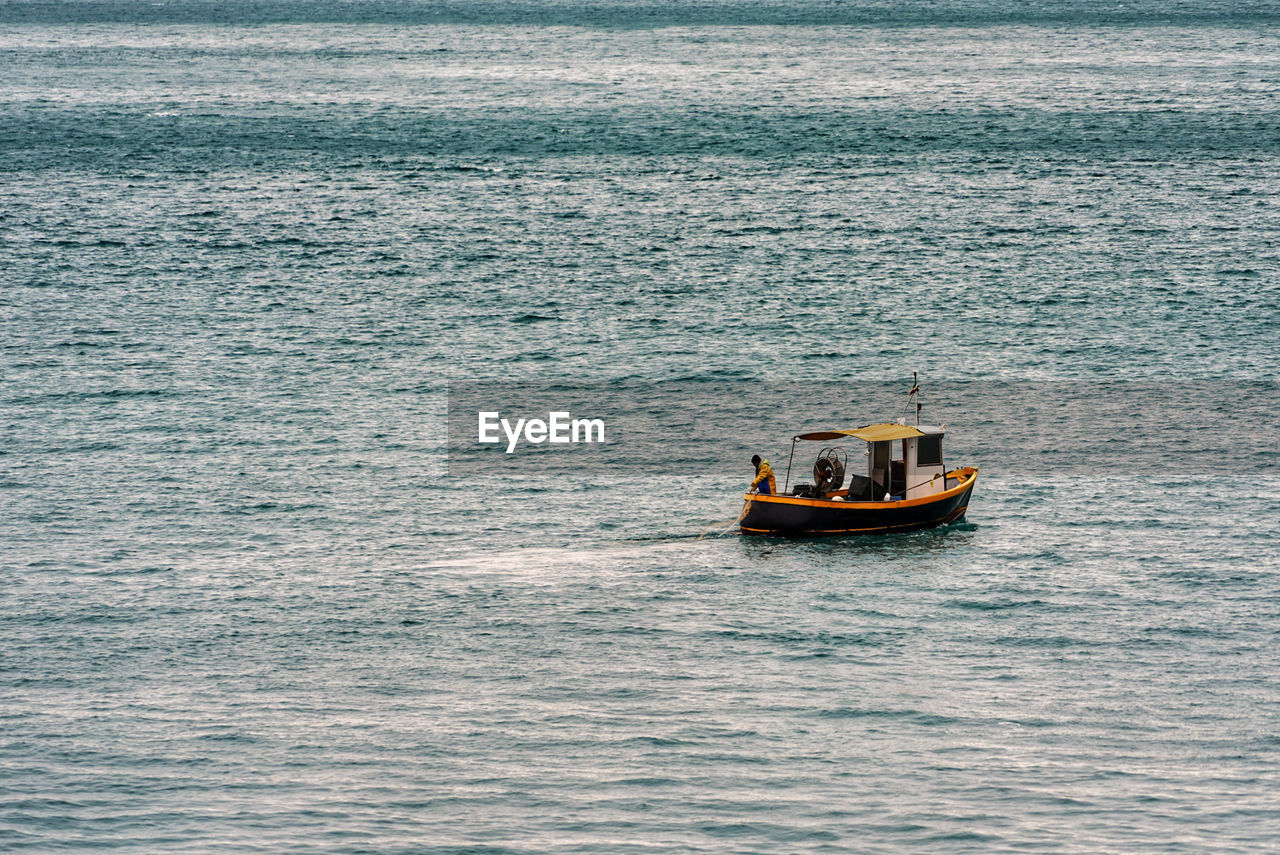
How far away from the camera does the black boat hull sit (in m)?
46.8

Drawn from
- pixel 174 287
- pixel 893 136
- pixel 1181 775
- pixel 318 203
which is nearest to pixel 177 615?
pixel 1181 775

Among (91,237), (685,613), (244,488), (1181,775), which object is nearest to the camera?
(1181,775)

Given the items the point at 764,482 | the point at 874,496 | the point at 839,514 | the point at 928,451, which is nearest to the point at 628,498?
the point at 764,482

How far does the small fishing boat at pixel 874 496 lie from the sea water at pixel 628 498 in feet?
4.35

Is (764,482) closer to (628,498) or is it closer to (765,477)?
(765,477)

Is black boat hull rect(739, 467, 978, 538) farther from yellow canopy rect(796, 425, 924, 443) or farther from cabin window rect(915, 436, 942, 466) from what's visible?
yellow canopy rect(796, 425, 924, 443)

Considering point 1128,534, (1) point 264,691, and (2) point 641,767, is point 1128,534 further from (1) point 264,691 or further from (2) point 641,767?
(1) point 264,691

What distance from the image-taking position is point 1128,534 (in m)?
49.1

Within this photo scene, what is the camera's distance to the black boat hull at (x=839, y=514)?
153 ft

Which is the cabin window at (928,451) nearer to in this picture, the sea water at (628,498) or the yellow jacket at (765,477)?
the sea water at (628,498)

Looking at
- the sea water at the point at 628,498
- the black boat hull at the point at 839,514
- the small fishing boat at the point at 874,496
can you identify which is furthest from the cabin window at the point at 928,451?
the sea water at the point at 628,498

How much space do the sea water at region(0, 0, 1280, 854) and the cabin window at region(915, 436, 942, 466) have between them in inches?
121

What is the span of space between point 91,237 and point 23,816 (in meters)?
66.4

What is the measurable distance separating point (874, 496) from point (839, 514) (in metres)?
1.42
